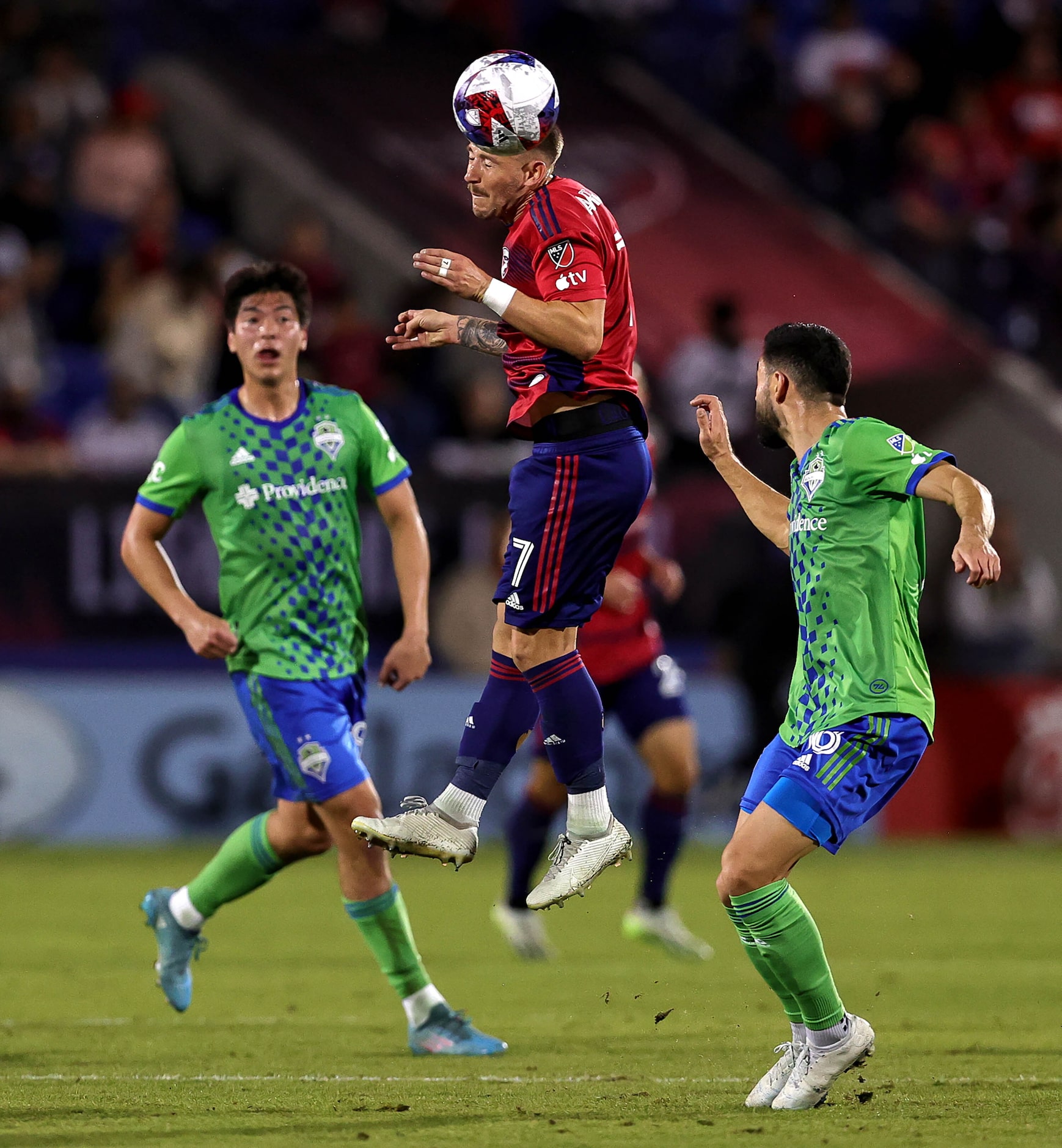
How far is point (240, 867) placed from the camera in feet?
25.0

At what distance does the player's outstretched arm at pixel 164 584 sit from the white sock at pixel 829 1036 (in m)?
2.44

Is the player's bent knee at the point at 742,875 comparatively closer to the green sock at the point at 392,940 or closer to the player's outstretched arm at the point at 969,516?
the player's outstretched arm at the point at 969,516

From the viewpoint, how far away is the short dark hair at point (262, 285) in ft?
24.4

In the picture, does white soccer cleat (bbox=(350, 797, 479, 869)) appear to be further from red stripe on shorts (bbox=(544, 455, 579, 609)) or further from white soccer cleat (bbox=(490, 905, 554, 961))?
white soccer cleat (bbox=(490, 905, 554, 961))

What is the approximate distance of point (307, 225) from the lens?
53.9 feet

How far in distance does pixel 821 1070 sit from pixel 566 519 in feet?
5.91

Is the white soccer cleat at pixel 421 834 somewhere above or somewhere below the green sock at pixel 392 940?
above

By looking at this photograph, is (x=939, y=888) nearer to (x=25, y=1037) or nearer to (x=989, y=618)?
(x=989, y=618)

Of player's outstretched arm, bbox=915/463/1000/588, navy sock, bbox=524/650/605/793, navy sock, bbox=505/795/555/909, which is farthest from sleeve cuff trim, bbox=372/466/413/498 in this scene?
navy sock, bbox=505/795/555/909

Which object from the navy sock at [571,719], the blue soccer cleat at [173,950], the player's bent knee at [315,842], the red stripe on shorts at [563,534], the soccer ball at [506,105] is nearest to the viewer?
the soccer ball at [506,105]

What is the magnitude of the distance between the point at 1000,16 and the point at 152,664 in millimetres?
12184

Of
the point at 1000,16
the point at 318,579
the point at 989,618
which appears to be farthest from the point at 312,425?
the point at 1000,16

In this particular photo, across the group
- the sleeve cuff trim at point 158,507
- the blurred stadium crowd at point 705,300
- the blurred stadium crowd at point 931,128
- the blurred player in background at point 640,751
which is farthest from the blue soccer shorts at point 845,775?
the blurred stadium crowd at point 931,128

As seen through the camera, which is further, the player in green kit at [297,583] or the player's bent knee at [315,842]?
the player's bent knee at [315,842]
